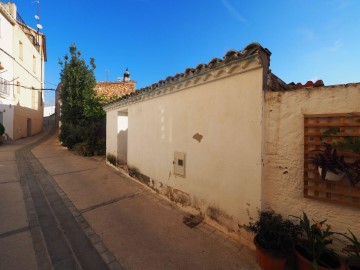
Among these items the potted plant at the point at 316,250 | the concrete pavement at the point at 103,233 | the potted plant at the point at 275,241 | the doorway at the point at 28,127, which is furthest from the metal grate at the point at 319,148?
the doorway at the point at 28,127

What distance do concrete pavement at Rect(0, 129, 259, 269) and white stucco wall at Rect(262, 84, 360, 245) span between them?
107 centimetres

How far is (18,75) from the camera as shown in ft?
55.7

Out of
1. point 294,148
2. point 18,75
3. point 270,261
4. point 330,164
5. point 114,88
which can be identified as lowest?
point 270,261

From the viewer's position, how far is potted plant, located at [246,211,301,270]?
2.55 m

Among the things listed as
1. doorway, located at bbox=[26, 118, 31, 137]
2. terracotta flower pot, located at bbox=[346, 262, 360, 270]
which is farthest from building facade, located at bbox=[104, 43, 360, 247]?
doorway, located at bbox=[26, 118, 31, 137]

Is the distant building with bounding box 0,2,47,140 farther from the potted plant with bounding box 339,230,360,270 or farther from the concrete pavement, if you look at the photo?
the potted plant with bounding box 339,230,360,270

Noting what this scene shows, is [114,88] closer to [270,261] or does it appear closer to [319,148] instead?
[319,148]

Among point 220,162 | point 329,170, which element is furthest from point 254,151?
point 329,170

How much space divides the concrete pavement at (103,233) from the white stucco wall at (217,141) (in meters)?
0.59

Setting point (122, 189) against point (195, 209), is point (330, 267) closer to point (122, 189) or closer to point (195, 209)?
point (195, 209)

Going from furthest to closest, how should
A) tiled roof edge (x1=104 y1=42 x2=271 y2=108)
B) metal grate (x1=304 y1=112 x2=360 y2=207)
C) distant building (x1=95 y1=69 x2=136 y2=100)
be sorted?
1. distant building (x1=95 y1=69 x2=136 y2=100)
2. tiled roof edge (x1=104 y1=42 x2=271 y2=108)
3. metal grate (x1=304 y1=112 x2=360 y2=207)

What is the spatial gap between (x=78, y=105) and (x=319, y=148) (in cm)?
1411

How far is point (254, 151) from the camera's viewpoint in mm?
3092

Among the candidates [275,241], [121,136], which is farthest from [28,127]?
[275,241]
